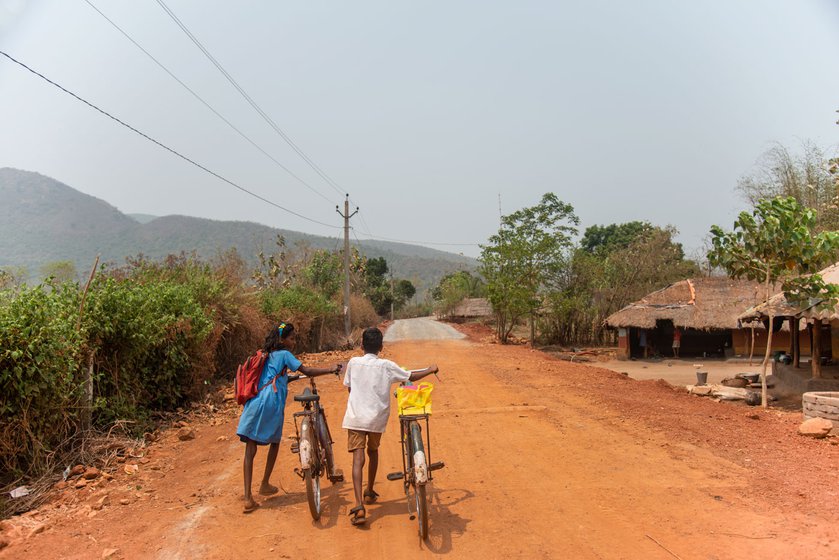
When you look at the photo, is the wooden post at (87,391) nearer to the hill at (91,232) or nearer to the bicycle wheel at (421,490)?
the bicycle wheel at (421,490)

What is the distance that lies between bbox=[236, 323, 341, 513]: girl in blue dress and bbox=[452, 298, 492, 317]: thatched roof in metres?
54.0

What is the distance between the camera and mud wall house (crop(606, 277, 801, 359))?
24578 mm

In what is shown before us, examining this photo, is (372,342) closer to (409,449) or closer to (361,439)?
(361,439)

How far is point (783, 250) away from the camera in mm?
10922

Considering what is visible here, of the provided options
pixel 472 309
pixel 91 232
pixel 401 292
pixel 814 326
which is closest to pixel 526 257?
pixel 814 326

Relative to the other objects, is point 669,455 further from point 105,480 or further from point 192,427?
point 192,427

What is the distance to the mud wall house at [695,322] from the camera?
80.6 ft

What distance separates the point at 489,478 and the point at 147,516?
3.36 metres

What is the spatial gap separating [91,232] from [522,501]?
4882 inches

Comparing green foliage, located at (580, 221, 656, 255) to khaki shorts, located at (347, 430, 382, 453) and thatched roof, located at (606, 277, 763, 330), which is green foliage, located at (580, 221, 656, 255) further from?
khaki shorts, located at (347, 430, 382, 453)

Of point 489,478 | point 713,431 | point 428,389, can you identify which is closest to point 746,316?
point 713,431

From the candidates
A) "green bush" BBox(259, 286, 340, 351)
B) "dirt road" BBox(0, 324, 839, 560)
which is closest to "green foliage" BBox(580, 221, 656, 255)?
"green bush" BBox(259, 286, 340, 351)

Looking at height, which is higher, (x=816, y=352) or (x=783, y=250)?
(x=783, y=250)

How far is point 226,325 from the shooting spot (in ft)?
42.3
